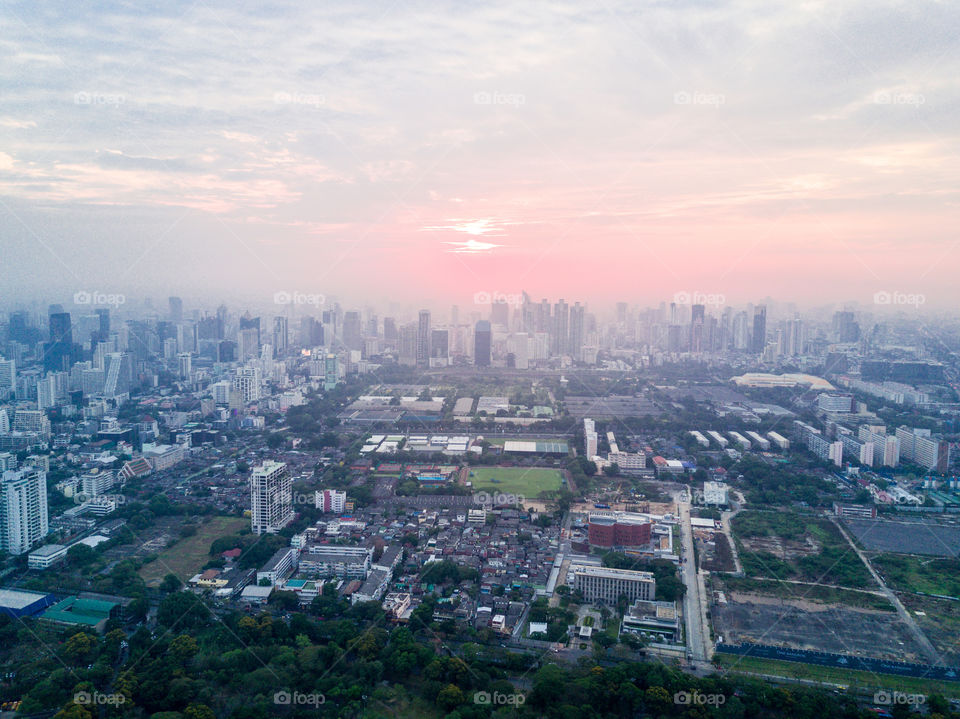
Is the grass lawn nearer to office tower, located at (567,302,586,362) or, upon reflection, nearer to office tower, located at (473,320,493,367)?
office tower, located at (473,320,493,367)

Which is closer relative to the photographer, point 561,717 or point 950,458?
point 561,717

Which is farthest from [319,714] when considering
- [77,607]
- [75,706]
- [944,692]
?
[944,692]

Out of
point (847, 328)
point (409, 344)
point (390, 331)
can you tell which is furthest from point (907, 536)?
point (390, 331)

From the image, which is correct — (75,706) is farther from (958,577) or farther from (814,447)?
(814,447)

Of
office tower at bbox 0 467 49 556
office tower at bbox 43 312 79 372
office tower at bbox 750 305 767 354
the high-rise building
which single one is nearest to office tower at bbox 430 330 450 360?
office tower at bbox 43 312 79 372

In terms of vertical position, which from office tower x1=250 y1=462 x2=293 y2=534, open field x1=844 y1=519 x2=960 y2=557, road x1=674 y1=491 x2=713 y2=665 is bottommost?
road x1=674 y1=491 x2=713 y2=665
